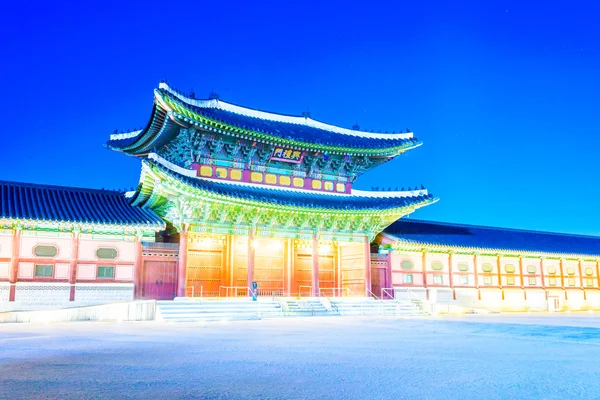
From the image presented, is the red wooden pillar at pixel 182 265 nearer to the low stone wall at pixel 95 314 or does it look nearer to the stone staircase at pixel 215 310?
the stone staircase at pixel 215 310

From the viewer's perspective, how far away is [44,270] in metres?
23.6

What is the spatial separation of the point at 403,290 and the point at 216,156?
14.3 metres

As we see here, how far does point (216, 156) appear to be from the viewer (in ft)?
92.3

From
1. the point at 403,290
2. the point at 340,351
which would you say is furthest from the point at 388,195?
the point at 340,351

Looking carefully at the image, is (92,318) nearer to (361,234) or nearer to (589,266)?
(361,234)

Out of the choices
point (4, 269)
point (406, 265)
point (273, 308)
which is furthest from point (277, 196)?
point (4, 269)

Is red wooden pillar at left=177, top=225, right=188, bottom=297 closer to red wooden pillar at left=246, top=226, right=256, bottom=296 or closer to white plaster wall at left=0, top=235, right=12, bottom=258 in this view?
red wooden pillar at left=246, top=226, right=256, bottom=296

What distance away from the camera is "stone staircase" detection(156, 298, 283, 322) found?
69.2ft

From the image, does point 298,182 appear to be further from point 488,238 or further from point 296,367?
point 296,367

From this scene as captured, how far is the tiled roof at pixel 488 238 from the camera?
34.3m

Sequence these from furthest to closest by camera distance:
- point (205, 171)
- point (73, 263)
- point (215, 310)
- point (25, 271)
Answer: point (205, 171)
point (73, 263)
point (25, 271)
point (215, 310)

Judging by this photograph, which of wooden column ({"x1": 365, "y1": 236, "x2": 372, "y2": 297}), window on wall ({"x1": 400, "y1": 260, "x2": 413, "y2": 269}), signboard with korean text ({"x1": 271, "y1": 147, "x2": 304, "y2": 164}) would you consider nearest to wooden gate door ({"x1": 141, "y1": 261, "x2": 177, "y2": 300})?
signboard with korean text ({"x1": 271, "y1": 147, "x2": 304, "y2": 164})

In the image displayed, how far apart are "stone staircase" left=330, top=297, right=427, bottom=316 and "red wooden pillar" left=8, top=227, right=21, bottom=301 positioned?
14940 millimetres

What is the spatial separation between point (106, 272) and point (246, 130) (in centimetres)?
993
